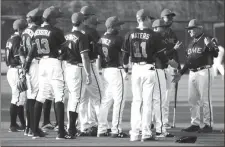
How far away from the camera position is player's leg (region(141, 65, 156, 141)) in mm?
12422

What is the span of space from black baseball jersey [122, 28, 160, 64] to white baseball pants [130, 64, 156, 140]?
139mm

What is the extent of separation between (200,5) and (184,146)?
3362cm

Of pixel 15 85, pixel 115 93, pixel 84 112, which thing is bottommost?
pixel 84 112

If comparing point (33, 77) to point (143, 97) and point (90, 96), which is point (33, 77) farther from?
point (143, 97)

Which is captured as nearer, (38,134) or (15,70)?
(38,134)

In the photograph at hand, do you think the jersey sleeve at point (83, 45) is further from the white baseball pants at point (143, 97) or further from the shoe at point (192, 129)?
the shoe at point (192, 129)

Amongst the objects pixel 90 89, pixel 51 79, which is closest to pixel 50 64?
pixel 51 79

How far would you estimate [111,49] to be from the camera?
13375 millimetres

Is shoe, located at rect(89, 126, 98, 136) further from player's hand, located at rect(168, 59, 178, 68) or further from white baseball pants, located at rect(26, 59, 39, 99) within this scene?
player's hand, located at rect(168, 59, 178, 68)

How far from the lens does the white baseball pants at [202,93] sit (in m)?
14.5

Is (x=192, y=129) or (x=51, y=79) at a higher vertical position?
(x=51, y=79)

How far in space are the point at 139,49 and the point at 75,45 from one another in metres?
1.24

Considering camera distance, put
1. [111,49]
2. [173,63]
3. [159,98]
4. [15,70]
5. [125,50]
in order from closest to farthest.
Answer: [125,50], [159,98], [111,49], [173,63], [15,70]

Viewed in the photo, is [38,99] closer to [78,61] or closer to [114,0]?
[78,61]
